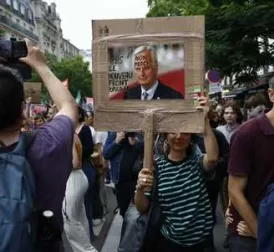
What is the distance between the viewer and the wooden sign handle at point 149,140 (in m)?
3.19

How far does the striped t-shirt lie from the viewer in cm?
341

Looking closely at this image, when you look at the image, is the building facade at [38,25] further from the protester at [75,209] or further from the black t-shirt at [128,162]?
the black t-shirt at [128,162]

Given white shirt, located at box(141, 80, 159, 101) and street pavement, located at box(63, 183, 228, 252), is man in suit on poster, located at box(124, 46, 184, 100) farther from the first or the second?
street pavement, located at box(63, 183, 228, 252)

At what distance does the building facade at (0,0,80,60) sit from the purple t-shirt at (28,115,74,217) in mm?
81433

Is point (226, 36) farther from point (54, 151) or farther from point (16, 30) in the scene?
point (16, 30)

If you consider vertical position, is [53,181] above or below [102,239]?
above

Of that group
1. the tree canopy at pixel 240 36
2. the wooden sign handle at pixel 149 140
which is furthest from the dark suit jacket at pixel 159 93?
the tree canopy at pixel 240 36

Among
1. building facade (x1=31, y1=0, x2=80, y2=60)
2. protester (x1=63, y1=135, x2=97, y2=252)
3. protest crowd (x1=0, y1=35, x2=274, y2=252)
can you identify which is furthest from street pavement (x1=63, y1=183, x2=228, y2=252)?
building facade (x1=31, y1=0, x2=80, y2=60)

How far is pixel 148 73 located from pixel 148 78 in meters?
0.03

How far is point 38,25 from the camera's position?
12044cm

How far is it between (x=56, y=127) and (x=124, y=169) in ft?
10.5

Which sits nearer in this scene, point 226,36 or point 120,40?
point 120,40

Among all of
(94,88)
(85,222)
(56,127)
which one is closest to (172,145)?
(94,88)

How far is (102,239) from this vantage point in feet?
23.2
